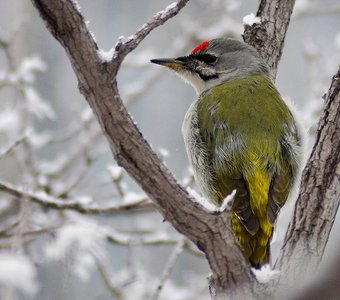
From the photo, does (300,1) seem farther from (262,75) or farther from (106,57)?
(106,57)

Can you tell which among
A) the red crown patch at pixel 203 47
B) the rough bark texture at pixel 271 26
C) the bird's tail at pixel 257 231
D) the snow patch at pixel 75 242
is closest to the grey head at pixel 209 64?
the red crown patch at pixel 203 47

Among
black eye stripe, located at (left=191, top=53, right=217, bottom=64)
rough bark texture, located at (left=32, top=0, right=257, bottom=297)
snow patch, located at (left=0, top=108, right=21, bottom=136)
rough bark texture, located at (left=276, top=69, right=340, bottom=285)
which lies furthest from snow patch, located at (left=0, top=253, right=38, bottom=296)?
snow patch, located at (left=0, top=108, right=21, bottom=136)

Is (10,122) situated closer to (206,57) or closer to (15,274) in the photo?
(206,57)

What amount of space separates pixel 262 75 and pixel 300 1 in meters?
2.79

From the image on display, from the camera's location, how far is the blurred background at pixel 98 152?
4102mm

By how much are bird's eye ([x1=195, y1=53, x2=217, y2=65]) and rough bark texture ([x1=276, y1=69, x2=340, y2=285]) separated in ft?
6.44

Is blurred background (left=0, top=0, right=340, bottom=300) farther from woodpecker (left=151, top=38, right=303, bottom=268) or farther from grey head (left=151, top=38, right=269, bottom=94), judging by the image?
grey head (left=151, top=38, right=269, bottom=94)

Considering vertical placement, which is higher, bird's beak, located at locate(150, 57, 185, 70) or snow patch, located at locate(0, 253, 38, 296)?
bird's beak, located at locate(150, 57, 185, 70)

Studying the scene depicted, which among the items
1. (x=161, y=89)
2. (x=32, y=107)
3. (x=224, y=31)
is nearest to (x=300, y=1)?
(x=224, y=31)

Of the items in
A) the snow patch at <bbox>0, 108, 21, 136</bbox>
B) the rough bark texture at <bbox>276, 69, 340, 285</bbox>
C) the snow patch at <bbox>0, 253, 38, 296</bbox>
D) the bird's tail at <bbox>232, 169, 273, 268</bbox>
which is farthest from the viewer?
the snow patch at <bbox>0, 108, 21, 136</bbox>

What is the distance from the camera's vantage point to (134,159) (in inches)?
105

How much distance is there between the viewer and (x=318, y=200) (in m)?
3.02

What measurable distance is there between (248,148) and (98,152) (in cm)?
191

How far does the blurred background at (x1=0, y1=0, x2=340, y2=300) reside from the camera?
4.10m
